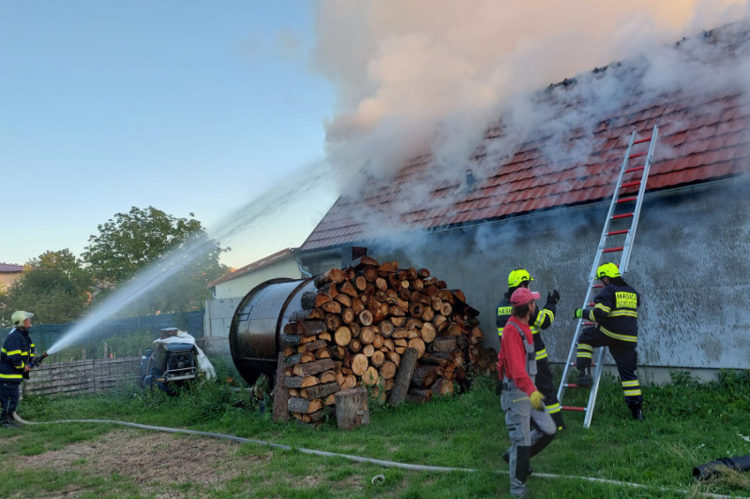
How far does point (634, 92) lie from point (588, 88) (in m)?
0.90

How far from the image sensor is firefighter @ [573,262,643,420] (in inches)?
212

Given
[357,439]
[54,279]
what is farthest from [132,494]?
[54,279]

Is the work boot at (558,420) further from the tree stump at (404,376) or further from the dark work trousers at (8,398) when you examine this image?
the dark work trousers at (8,398)

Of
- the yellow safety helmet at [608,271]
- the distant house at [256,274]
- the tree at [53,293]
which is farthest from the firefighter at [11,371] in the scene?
the tree at [53,293]

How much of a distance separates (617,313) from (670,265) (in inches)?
66.8

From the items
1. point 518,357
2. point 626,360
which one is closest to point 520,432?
point 518,357

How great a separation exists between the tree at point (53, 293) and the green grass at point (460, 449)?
75.0 ft

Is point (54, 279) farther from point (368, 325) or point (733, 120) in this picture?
point (733, 120)

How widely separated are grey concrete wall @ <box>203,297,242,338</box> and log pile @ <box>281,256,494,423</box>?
644 centimetres

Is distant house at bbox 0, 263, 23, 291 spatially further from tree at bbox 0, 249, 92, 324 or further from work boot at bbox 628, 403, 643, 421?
work boot at bbox 628, 403, 643, 421

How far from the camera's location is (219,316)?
527 inches

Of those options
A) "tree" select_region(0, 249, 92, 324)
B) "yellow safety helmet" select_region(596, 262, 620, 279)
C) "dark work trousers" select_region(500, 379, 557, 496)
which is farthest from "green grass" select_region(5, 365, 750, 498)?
"tree" select_region(0, 249, 92, 324)

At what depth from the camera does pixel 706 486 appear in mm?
3324

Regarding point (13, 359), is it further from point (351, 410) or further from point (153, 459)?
point (351, 410)
